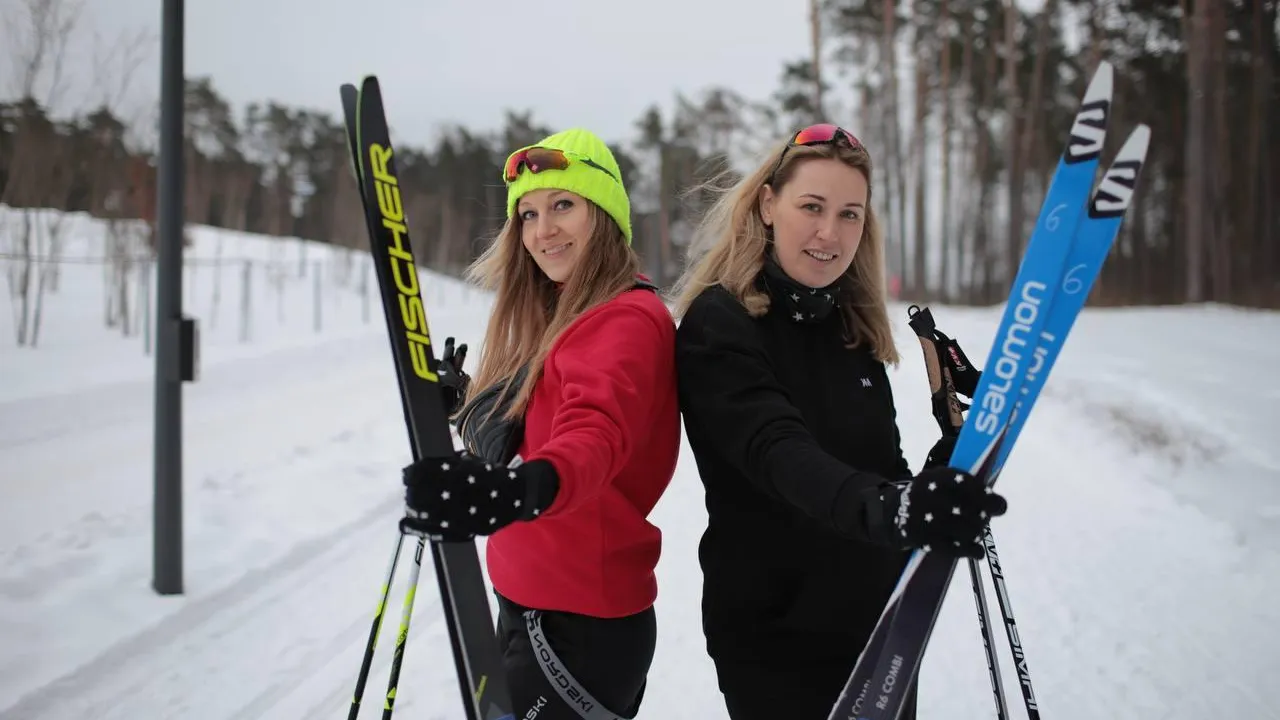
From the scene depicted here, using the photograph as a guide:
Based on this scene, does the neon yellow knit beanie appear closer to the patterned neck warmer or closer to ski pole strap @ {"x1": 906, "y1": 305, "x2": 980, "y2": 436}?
the patterned neck warmer

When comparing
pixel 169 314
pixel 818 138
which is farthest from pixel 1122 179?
pixel 169 314

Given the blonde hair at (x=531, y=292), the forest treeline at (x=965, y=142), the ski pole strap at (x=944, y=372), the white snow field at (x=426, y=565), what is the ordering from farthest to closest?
1. the forest treeline at (x=965, y=142)
2. the white snow field at (x=426, y=565)
3. the ski pole strap at (x=944, y=372)
4. the blonde hair at (x=531, y=292)

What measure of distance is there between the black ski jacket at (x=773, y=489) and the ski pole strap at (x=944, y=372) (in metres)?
0.40

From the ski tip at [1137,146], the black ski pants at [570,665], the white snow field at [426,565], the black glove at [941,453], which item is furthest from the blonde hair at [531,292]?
the white snow field at [426,565]

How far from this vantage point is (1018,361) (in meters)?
1.40

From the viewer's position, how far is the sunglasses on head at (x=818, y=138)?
64.9 inches

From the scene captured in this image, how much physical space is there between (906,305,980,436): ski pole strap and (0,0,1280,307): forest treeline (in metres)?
0.77

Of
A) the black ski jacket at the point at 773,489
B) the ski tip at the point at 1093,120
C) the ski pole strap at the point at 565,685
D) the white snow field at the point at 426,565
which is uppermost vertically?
the ski tip at the point at 1093,120

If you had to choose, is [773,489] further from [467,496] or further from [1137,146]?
[1137,146]

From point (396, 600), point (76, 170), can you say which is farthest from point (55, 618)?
point (76, 170)

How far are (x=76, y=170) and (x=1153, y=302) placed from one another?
63.5 ft

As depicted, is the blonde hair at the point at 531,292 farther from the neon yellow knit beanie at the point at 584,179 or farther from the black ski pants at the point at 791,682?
the black ski pants at the point at 791,682

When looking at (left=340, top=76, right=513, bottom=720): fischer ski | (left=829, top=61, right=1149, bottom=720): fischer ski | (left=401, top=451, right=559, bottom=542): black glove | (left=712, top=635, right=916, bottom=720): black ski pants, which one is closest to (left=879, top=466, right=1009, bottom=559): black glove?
(left=829, top=61, right=1149, bottom=720): fischer ski

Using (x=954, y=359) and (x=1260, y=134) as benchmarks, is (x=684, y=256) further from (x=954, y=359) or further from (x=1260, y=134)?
(x=1260, y=134)
